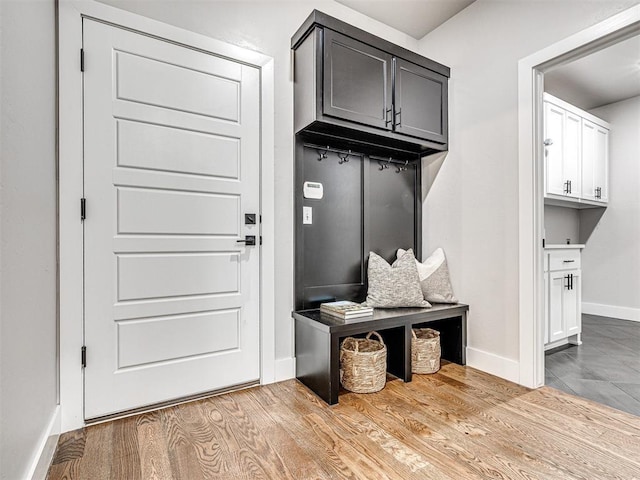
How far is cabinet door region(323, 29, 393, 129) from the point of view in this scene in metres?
2.19

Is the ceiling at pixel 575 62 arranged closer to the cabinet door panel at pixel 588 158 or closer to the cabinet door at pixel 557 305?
the cabinet door panel at pixel 588 158

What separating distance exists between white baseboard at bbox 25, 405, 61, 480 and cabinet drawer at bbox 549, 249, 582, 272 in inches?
134

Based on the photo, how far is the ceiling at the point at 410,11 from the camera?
8.54 feet

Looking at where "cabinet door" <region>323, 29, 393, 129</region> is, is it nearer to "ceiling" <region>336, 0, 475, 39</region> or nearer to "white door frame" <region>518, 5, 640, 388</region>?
"ceiling" <region>336, 0, 475, 39</region>

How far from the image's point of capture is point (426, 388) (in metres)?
2.20

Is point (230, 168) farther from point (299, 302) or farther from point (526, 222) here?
point (526, 222)

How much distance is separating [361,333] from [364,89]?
1.62 metres

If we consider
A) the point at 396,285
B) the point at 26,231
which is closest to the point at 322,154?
the point at 396,285

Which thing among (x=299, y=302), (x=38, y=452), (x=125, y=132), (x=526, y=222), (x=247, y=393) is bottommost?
(x=247, y=393)

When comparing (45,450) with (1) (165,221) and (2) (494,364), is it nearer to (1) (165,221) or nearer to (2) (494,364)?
(1) (165,221)

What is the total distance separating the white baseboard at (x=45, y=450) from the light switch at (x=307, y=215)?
1.67 m

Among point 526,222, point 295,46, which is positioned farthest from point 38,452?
point 526,222

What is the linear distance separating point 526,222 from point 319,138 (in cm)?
147

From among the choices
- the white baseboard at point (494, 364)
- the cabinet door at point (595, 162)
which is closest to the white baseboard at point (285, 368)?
the white baseboard at point (494, 364)
